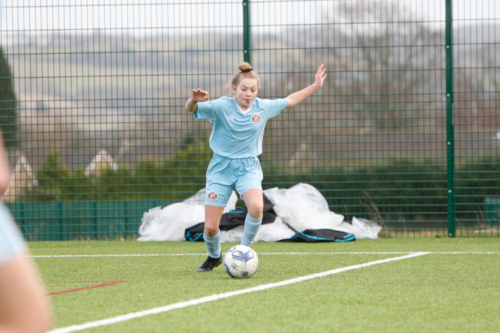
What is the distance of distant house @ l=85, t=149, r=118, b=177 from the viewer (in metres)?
7.97

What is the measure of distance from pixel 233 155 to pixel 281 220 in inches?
112

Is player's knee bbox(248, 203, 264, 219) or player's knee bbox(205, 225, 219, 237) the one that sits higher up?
player's knee bbox(248, 203, 264, 219)

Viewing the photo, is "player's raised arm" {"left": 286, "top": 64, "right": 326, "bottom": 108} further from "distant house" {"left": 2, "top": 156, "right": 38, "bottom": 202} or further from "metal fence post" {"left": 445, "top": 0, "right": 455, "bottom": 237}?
"distant house" {"left": 2, "top": 156, "right": 38, "bottom": 202}

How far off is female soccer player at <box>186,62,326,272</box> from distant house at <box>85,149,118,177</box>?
11.1 ft

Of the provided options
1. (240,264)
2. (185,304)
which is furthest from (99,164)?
(185,304)

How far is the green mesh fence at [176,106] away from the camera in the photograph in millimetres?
7539

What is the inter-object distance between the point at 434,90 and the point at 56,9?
5022 millimetres

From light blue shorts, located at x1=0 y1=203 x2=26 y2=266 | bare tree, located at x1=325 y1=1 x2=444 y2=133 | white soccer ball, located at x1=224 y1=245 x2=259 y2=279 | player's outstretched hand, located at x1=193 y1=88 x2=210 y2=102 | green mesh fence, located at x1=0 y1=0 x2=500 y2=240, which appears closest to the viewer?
light blue shorts, located at x1=0 y1=203 x2=26 y2=266

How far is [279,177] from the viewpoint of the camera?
27.3 ft

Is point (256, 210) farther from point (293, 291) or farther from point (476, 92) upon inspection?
point (476, 92)

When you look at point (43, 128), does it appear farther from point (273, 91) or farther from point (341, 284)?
point (341, 284)

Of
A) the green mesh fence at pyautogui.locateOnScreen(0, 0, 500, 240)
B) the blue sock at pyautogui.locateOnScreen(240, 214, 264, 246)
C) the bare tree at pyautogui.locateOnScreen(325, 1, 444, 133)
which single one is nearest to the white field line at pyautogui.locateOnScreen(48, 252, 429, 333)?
the blue sock at pyautogui.locateOnScreen(240, 214, 264, 246)

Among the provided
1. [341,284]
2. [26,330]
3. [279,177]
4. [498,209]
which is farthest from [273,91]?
[26,330]

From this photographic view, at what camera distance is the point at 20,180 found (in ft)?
26.5
